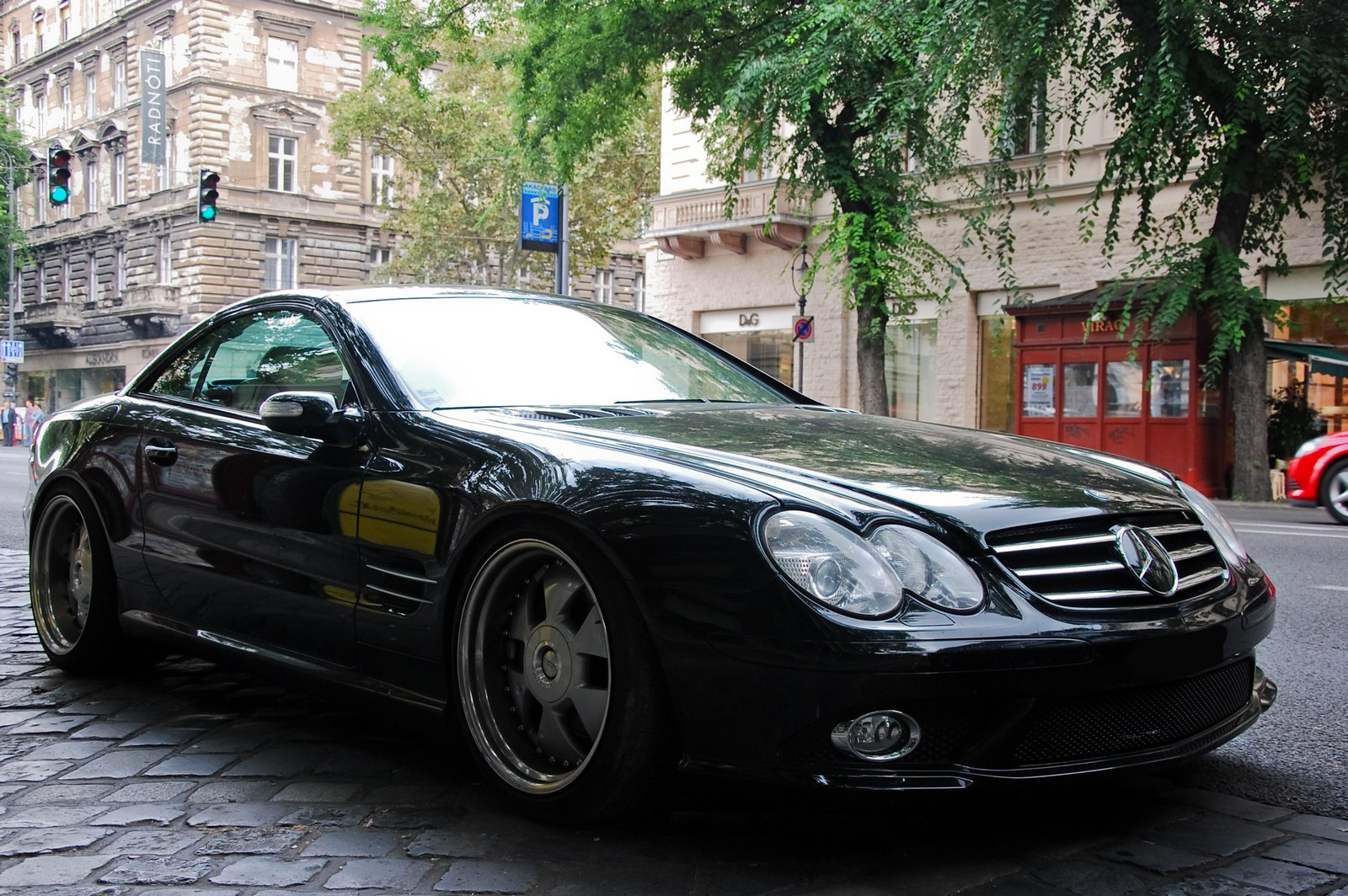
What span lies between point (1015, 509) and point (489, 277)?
38.5 m

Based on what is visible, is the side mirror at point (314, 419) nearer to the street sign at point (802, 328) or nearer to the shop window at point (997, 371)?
the shop window at point (997, 371)

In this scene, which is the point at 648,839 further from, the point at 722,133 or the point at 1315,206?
the point at 1315,206

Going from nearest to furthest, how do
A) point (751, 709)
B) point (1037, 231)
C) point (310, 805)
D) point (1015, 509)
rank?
point (751, 709) → point (1015, 509) → point (310, 805) → point (1037, 231)

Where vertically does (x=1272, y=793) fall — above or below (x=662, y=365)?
below

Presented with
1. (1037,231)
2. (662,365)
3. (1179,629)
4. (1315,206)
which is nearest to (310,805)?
(662,365)

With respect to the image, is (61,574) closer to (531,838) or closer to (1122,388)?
(531,838)

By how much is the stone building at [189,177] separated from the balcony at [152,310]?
0.06m

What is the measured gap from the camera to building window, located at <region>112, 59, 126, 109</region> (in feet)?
155

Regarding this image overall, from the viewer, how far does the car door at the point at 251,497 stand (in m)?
3.57

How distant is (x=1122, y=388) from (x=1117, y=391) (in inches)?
4.2

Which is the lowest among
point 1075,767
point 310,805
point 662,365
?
point 310,805

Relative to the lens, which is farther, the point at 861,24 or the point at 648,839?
the point at 861,24

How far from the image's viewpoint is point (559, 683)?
303 cm

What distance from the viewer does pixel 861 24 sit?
54.4 ft
